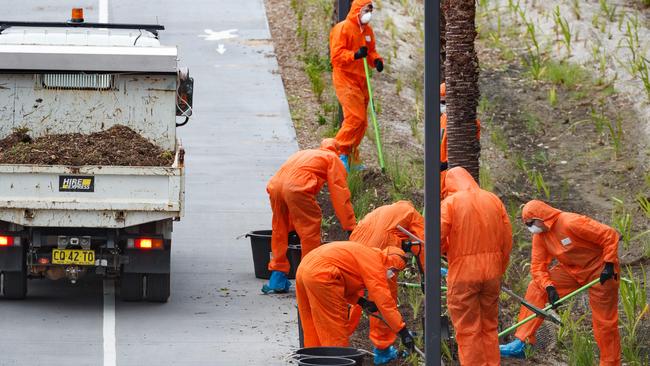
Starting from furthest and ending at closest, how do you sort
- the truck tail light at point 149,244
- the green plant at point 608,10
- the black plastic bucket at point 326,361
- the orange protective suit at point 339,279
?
the green plant at point 608,10 < the truck tail light at point 149,244 < the orange protective suit at point 339,279 < the black plastic bucket at point 326,361

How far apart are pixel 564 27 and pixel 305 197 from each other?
385 inches

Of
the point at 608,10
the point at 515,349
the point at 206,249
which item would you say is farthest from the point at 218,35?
the point at 515,349

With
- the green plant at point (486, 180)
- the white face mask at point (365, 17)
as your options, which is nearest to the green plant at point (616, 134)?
the green plant at point (486, 180)

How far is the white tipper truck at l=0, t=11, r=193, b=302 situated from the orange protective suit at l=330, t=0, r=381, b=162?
9.29 feet

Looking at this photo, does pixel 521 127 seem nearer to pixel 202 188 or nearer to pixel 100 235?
pixel 202 188

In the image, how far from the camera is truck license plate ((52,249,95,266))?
1173cm

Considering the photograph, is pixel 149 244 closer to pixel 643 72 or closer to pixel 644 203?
pixel 644 203

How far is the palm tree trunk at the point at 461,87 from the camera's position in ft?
42.5

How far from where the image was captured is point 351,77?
15633 mm

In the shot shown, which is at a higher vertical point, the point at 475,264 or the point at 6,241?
the point at 6,241

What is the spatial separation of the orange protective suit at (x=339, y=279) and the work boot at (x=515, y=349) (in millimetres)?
1747

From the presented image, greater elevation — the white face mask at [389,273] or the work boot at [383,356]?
the white face mask at [389,273]

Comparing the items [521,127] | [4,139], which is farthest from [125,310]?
[521,127]

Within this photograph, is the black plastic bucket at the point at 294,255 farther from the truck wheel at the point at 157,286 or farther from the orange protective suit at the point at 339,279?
the orange protective suit at the point at 339,279
